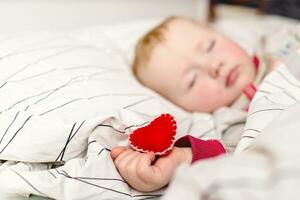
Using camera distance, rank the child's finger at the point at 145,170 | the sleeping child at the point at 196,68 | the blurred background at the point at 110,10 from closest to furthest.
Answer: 1. the child's finger at the point at 145,170
2. the sleeping child at the point at 196,68
3. the blurred background at the point at 110,10

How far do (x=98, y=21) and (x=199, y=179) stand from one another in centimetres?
141

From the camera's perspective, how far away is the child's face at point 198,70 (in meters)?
1.06

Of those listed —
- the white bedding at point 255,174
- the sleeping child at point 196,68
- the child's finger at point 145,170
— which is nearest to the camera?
the white bedding at point 255,174

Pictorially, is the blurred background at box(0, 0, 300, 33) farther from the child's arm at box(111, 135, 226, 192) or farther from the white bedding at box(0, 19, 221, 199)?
the child's arm at box(111, 135, 226, 192)

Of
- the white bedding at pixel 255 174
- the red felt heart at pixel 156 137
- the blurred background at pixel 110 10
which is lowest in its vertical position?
the blurred background at pixel 110 10

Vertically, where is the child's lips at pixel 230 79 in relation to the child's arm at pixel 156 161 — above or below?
below

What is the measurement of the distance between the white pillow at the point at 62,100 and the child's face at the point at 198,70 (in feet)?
0.19

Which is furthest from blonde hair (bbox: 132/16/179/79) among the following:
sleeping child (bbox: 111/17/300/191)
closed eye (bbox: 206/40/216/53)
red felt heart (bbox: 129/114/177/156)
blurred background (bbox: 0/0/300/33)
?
blurred background (bbox: 0/0/300/33)

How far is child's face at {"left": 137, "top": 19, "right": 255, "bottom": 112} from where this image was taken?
1.06 meters

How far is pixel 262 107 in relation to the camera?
2.52ft

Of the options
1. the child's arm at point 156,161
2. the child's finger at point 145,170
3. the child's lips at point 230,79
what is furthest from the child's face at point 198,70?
the child's finger at point 145,170

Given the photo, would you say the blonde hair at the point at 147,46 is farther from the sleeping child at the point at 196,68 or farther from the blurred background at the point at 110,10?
the blurred background at the point at 110,10

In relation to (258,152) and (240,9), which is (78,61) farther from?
(240,9)

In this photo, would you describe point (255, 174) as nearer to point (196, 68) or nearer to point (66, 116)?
point (66, 116)
